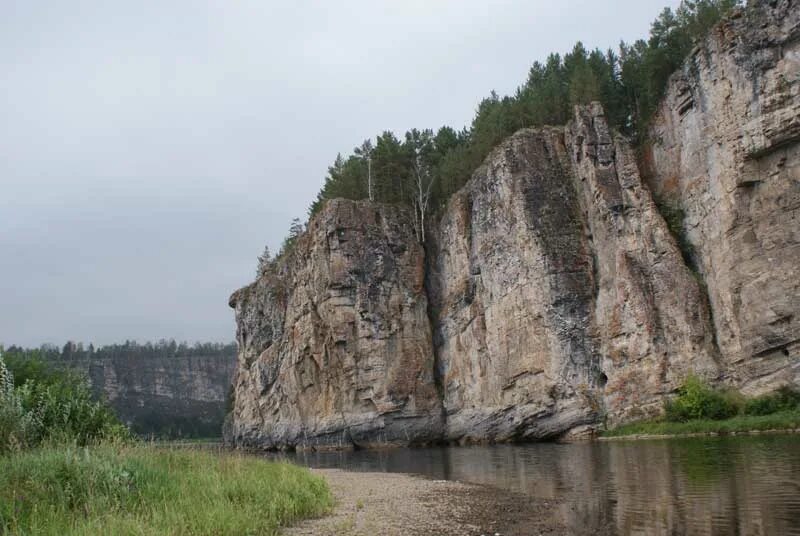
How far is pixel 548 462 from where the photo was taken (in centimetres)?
2927

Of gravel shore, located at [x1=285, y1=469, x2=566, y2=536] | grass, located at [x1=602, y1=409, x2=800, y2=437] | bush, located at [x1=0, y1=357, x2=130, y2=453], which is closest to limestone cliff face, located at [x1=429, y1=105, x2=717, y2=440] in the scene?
grass, located at [x1=602, y1=409, x2=800, y2=437]

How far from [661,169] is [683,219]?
5.97 meters

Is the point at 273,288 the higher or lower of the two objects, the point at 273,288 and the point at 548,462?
the higher

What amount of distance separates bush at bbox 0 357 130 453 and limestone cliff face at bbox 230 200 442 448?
4184 centimetres

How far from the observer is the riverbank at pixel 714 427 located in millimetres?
31359

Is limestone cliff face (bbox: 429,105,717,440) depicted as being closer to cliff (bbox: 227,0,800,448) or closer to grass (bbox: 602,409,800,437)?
cliff (bbox: 227,0,800,448)

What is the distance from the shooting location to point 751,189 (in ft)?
130

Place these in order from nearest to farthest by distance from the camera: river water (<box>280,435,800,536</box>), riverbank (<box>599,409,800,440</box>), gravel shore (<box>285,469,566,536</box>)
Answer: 1. river water (<box>280,435,800,536</box>)
2. gravel shore (<box>285,469,566,536</box>)
3. riverbank (<box>599,409,800,440</box>)

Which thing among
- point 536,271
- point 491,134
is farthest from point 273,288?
point 536,271

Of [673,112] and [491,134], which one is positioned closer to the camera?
[673,112]

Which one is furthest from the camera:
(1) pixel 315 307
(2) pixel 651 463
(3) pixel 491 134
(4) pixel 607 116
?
(1) pixel 315 307

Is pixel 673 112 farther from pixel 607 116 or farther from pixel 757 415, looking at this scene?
pixel 757 415

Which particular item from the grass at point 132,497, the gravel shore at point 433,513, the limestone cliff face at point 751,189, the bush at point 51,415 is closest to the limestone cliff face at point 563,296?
the limestone cliff face at point 751,189

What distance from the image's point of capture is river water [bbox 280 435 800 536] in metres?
13.0
